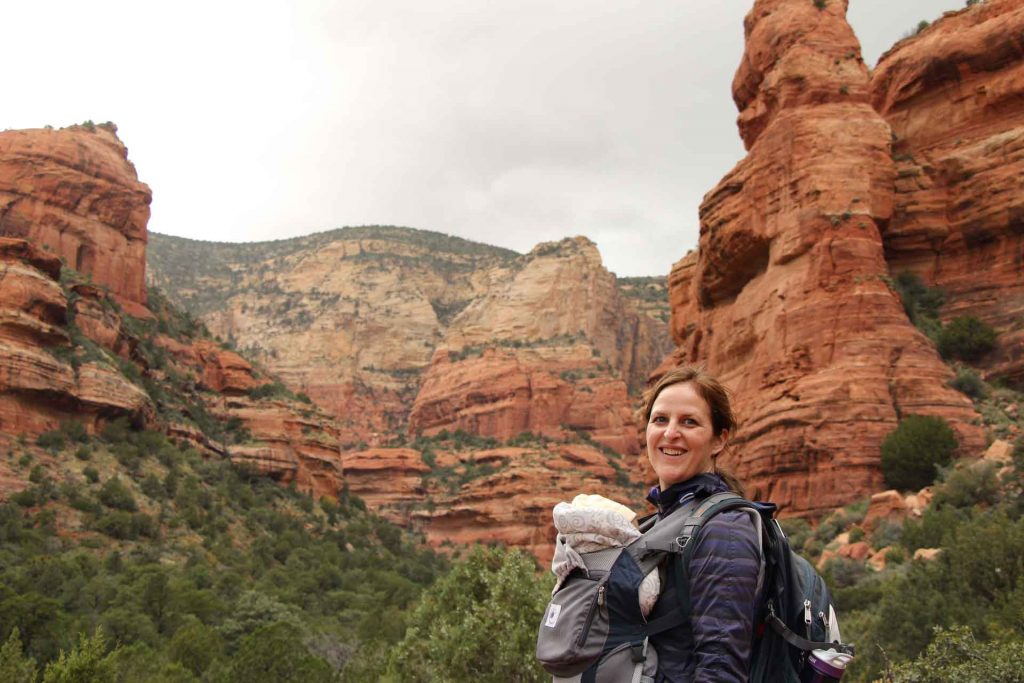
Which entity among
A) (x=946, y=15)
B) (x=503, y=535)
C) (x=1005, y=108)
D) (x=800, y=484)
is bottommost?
(x=503, y=535)

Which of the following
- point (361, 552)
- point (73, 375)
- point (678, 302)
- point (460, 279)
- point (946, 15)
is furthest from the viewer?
point (460, 279)

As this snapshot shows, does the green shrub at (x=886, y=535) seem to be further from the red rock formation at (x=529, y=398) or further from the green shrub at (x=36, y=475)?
the red rock formation at (x=529, y=398)

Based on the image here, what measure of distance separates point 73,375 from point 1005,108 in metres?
38.0

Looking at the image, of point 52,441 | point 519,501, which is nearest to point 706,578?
point 52,441

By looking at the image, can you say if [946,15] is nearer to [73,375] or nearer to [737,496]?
[737,496]

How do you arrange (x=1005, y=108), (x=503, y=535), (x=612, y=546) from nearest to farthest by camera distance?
(x=612, y=546) < (x=1005, y=108) < (x=503, y=535)

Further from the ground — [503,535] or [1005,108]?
[1005,108]

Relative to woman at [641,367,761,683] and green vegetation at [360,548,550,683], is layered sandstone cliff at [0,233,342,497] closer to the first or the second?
green vegetation at [360,548,550,683]

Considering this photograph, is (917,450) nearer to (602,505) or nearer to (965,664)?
(965,664)

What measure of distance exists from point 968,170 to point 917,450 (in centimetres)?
1185

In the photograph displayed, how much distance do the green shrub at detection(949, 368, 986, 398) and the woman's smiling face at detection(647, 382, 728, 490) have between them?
25.4 metres

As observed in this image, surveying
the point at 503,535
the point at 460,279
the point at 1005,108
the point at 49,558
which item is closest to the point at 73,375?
the point at 49,558

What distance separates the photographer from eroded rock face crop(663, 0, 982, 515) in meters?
24.1

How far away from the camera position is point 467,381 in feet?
277
